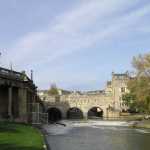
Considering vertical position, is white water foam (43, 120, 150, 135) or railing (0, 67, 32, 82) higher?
railing (0, 67, 32, 82)

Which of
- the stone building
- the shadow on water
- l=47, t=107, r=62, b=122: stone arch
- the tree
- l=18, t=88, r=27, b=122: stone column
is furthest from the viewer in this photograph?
l=47, t=107, r=62, b=122: stone arch

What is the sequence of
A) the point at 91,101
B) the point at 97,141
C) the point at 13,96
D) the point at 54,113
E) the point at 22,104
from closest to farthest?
the point at 97,141 → the point at 22,104 → the point at 13,96 → the point at 91,101 → the point at 54,113

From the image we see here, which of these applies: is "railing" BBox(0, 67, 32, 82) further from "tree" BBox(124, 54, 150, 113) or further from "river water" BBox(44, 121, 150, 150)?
"tree" BBox(124, 54, 150, 113)

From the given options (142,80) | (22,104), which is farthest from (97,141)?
(142,80)

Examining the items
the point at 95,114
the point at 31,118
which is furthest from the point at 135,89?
the point at 95,114

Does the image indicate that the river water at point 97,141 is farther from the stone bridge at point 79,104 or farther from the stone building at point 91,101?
the stone bridge at point 79,104

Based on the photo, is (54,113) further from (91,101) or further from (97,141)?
(97,141)

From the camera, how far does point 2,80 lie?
215ft

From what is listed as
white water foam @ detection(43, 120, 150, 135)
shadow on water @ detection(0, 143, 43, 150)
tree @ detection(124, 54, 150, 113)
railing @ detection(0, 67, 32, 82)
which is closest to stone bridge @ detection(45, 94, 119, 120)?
white water foam @ detection(43, 120, 150, 135)

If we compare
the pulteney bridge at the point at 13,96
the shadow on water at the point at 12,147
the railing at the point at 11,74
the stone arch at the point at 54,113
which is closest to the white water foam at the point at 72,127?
the pulteney bridge at the point at 13,96

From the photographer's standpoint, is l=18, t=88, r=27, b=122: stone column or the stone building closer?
l=18, t=88, r=27, b=122: stone column

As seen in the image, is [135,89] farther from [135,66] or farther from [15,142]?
[15,142]

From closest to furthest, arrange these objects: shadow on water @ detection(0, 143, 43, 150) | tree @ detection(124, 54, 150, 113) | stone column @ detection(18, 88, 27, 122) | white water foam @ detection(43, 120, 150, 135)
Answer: shadow on water @ detection(0, 143, 43, 150) → white water foam @ detection(43, 120, 150, 135) → stone column @ detection(18, 88, 27, 122) → tree @ detection(124, 54, 150, 113)

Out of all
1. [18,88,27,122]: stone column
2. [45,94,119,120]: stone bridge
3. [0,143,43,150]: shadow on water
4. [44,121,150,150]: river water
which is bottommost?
[44,121,150,150]: river water
